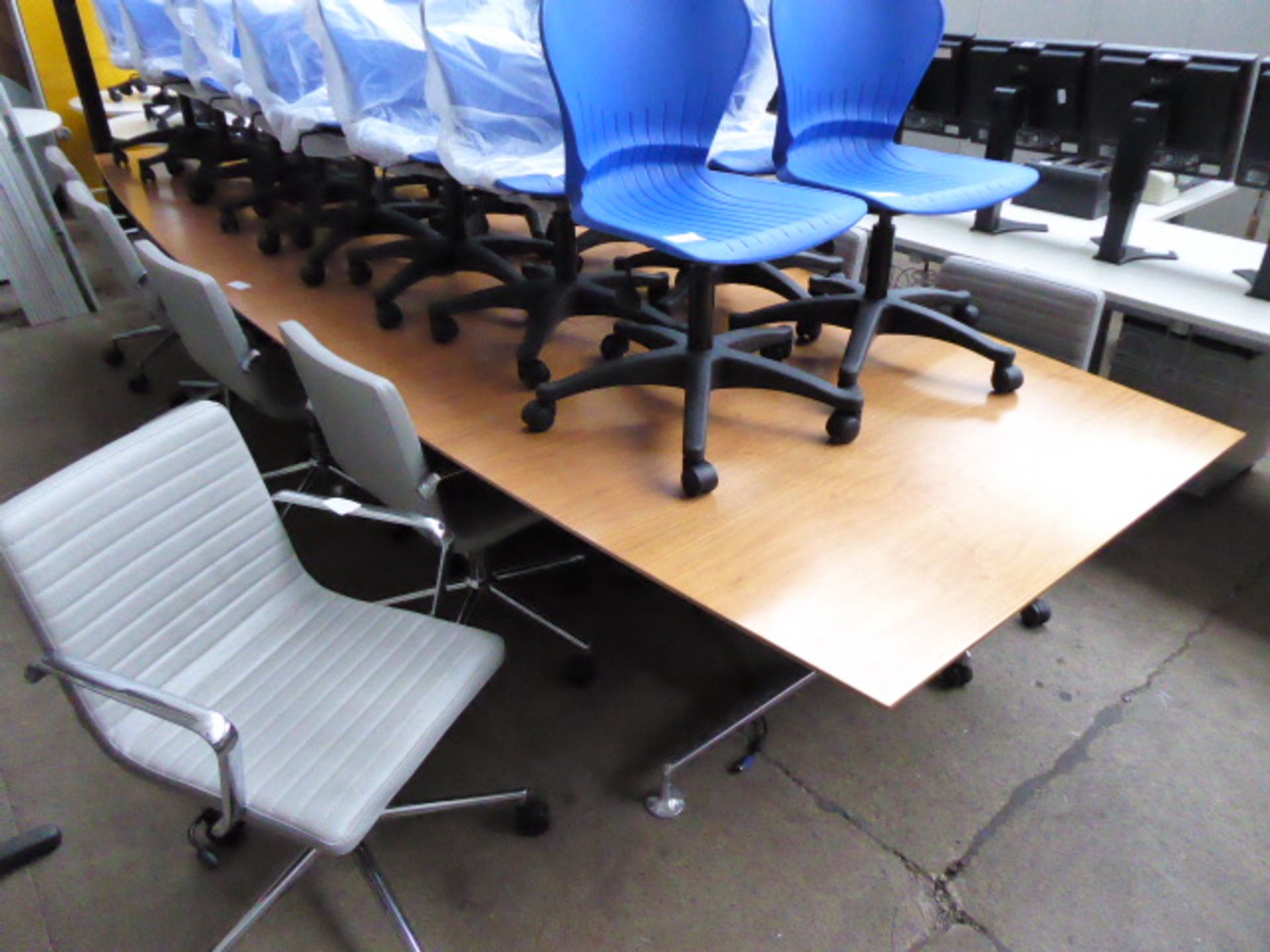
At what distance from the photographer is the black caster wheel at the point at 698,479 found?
149cm

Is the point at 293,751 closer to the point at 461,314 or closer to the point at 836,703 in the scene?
the point at 836,703

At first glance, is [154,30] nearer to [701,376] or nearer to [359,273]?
[359,273]

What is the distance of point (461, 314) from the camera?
2277mm

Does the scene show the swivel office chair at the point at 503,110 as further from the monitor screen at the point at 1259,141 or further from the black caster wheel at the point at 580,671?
the monitor screen at the point at 1259,141

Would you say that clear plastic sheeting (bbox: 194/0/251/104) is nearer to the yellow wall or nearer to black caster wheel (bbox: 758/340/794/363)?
black caster wheel (bbox: 758/340/794/363)

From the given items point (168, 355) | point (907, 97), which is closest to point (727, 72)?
point (907, 97)

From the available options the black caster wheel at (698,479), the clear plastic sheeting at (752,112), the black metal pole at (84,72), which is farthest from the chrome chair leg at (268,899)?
the black metal pole at (84,72)

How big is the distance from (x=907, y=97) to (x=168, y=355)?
2.90 metres

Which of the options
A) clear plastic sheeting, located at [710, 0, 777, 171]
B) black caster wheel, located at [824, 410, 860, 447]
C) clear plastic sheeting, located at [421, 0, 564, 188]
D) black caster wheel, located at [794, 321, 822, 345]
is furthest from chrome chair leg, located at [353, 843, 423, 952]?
clear plastic sheeting, located at [710, 0, 777, 171]

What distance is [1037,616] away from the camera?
2.10 metres

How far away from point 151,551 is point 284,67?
1826 millimetres

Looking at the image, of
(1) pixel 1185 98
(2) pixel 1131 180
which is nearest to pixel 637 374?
(2) pixel 1131 180

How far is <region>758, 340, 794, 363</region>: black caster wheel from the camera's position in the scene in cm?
196

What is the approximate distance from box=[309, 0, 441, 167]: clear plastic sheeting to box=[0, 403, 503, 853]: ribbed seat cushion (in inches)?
41.4
